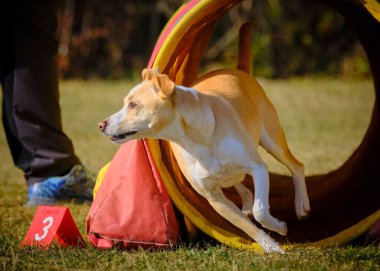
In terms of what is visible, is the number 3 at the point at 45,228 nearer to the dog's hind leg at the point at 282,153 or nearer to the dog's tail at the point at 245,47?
the dog's hind leg at the point at 282,153

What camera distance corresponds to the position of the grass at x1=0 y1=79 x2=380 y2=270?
350cm

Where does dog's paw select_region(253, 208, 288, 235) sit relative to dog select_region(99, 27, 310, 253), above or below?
→ below

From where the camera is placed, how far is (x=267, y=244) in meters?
3.81

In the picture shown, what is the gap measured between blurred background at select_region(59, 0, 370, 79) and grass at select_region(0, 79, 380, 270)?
3.11 feet

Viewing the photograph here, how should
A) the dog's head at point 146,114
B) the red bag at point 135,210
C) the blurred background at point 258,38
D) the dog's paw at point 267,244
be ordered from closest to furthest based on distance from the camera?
the dog's head at point 146,114 < the dog's paw at point 267,244 < the red bag at point 135,210 < the blurred background at point 258,38

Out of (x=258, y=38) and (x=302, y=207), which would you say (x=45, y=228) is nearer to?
(x=302, y=207)

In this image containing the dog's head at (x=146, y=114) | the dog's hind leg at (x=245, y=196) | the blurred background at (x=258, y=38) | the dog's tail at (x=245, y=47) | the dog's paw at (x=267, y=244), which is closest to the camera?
the dog's head at (x=146, y=114)

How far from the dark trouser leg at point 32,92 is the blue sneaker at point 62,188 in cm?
9

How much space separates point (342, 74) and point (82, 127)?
868cm

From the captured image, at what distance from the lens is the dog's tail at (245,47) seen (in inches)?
199

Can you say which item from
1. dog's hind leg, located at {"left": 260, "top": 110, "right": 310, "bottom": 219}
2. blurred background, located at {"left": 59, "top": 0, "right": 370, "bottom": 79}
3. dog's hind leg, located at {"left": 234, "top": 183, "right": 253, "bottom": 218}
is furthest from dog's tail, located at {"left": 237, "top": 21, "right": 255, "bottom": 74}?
blurred background, located at {"left": 59, "top": 0, "right": 370, "bottom": 79}

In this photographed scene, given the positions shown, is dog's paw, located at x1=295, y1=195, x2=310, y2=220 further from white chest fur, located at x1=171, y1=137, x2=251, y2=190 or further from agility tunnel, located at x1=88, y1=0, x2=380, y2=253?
white chest fur, located at x1=171, y1=137, x2=251, y2=190

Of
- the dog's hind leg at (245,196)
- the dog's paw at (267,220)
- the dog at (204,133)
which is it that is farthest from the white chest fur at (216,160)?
the dog's hind leg at (245,196)

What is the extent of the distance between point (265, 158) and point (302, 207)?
337 centimetres
